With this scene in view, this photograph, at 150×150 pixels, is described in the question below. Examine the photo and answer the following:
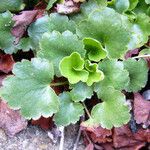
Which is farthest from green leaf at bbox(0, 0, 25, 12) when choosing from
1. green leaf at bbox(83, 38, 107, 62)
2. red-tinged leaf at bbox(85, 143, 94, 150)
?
red-tinged leaf at bbox(85, 143, 94, 150)

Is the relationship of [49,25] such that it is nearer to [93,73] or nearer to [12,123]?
[93,73]

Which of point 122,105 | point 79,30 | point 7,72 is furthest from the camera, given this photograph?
point 7,72

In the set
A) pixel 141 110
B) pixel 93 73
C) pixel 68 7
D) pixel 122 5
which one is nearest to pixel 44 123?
pixel 93 73

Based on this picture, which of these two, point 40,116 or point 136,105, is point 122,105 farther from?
point 40,116

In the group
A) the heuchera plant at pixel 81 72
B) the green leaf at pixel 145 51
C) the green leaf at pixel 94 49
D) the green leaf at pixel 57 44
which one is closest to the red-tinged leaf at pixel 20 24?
the heuchera plant at pixel 81 72

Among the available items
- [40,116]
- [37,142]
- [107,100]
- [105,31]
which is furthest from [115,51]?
[37,142]

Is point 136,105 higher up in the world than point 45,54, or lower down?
lower down
